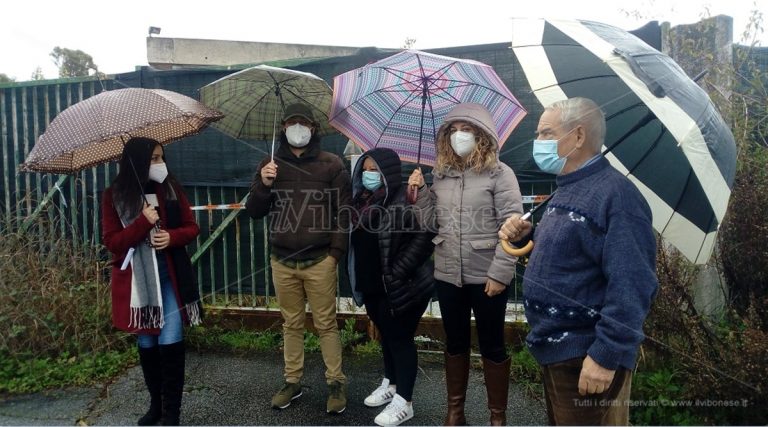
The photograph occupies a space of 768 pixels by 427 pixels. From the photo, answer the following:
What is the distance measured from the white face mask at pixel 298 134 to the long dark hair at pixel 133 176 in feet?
2.74

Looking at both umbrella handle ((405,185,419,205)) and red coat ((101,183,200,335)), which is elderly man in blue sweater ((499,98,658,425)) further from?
red coat ((101,183,200,335))

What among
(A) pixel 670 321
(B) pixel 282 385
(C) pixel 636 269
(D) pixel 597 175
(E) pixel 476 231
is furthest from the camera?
(B) pixel 282 385

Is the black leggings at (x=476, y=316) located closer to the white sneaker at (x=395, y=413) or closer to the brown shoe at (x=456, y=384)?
the brown shoe at (x=456, y=384)

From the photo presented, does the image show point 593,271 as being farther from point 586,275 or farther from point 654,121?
point 654,121

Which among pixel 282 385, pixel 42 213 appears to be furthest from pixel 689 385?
pixel 42 213

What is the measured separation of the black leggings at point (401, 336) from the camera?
319 cm

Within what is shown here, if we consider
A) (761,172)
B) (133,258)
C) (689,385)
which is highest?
(761,172)

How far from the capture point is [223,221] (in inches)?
191

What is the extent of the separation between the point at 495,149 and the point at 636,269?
134 centimetres

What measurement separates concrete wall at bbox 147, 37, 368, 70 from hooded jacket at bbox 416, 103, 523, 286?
8.62m

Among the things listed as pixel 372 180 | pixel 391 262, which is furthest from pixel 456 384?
pixel 372 180

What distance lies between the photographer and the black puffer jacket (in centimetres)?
302

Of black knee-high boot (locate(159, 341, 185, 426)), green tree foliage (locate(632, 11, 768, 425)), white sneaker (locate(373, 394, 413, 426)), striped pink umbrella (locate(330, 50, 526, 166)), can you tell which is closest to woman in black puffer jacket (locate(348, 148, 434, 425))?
white sneaker (locate(373, 394, 413, 426))

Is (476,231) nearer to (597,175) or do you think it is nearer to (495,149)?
(495,149)
